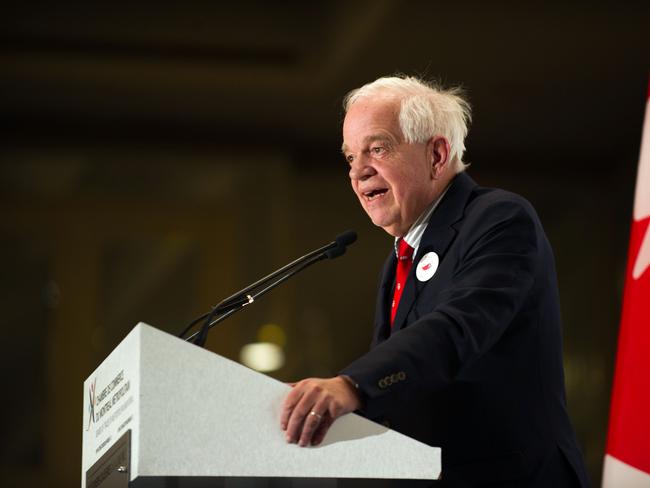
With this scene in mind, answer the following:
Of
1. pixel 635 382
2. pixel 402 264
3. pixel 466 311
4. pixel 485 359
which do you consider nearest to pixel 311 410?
pixel 466 311

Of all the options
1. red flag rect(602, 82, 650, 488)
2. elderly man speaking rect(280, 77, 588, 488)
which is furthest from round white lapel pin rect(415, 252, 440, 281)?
red flag rect(602, 82, 650, 488)

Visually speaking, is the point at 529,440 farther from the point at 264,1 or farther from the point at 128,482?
the point at 264,1

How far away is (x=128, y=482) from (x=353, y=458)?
0.33 meters

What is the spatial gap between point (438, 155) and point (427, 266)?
405mm

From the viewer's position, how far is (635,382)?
9.37ft

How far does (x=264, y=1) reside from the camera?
6.79 metres

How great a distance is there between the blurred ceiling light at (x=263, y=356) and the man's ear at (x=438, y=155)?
175 inches

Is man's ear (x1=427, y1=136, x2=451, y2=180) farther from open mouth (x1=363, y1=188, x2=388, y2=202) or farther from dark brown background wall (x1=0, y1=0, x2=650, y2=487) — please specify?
dark brown background wall (x1=0, y1=0, x2=650, y2=487)

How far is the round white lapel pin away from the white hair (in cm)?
36

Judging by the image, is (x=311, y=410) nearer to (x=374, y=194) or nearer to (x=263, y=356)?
(x=374, y=194)

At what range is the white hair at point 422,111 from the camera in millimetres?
2445

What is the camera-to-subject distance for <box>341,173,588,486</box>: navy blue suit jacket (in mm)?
1778

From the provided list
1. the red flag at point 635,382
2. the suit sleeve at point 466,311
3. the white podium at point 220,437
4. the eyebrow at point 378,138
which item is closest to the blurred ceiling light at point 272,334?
the red flag at point 635,382

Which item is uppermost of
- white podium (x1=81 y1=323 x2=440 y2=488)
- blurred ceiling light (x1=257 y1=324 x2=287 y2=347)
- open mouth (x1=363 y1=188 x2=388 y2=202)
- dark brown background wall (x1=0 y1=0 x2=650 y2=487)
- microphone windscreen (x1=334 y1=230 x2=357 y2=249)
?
dark brown background wall (x1=0 y1=0 x2=650 y2=487)
